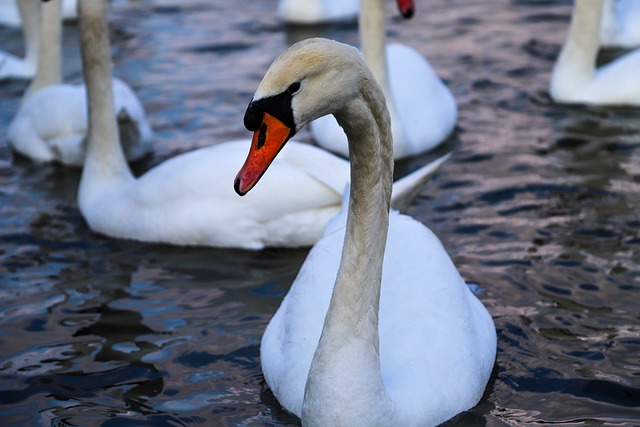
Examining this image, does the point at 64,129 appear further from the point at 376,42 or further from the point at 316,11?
the point at 316,11

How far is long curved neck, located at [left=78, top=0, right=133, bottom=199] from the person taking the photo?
26.4ft

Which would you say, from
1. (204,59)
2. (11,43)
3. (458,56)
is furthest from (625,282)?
(11,43)

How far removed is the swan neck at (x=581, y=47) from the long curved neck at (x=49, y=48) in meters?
4.23

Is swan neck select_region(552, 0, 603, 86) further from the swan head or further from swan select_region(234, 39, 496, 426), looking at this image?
the swan head

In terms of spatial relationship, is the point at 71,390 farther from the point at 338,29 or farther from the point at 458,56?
the point at 338,29

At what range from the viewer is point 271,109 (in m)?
4.01

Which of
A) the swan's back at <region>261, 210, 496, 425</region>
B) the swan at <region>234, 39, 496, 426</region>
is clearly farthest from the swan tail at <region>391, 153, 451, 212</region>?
the swan's back at <region>261, 210, 496, 425</region>

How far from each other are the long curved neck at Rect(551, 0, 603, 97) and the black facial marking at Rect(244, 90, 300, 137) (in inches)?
262

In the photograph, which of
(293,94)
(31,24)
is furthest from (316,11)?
(293,94)

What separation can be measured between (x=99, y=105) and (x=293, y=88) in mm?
4324

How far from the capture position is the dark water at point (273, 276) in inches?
223

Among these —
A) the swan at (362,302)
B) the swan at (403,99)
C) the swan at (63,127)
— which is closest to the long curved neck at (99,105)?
the swan at (63,127)

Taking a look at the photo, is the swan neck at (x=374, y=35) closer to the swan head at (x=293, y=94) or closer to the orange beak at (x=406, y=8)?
the orange beak at (x=406, y=8)

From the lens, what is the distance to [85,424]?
5.50 meters
